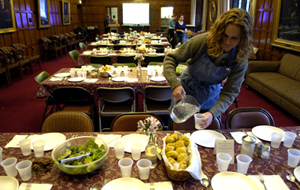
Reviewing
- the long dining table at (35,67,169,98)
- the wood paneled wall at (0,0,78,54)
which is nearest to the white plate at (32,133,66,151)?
the long dining table at (35,67,169,98)

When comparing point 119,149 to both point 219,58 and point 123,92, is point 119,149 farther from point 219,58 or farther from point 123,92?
point 123,92

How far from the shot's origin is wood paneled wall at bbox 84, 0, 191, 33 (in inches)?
606

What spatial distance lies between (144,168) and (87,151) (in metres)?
0.39

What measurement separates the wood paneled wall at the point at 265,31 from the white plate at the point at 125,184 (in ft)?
17.6

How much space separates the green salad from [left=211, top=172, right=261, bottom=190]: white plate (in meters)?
0.67

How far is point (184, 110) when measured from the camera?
61.4 inches

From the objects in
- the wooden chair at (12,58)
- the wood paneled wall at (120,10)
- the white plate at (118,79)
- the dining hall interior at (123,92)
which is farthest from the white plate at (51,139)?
the wood paneled wall at (120,10)

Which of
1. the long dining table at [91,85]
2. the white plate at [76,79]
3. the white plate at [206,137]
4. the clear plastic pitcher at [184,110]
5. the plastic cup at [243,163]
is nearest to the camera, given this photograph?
the plastic cup at [243,163]

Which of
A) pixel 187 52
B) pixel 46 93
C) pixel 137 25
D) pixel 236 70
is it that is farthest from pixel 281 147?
pixel 137 25

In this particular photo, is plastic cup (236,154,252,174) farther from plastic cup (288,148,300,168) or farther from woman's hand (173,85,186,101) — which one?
woman's hand (173,85,186,101)

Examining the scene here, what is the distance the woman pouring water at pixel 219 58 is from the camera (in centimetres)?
161

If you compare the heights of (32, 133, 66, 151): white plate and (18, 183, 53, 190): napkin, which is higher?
(32, 133, 66, 151): white plate

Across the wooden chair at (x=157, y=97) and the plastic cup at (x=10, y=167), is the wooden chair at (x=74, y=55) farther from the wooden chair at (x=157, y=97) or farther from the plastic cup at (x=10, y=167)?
the plastic cup at (x=10, y=167)

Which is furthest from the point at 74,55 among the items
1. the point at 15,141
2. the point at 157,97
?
the point at 15,141
